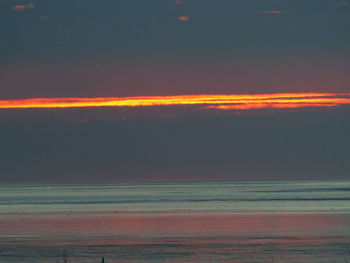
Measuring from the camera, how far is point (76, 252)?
127 feet

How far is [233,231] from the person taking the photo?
1886 inches

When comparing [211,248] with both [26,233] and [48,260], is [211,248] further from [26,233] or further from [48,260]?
[26,233]

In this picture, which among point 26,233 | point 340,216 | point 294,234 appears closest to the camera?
point 294,234

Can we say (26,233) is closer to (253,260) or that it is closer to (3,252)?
(3,252)

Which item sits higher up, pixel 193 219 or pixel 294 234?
pixel 193 219

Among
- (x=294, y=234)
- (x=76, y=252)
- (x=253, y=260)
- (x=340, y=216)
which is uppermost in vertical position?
(x=340, y=216)

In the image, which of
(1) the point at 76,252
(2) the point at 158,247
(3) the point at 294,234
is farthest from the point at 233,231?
(1) the point at 76,252

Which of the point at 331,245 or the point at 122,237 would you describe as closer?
the point at 331,245

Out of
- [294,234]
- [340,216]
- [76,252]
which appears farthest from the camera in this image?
[340,216]

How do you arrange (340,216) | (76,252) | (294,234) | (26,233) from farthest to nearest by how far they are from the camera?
(340,216)
(26,233)
(294,234)
(76,252)

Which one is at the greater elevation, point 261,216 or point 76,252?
point 261,216

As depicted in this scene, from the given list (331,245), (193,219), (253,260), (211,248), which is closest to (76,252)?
(211,248)

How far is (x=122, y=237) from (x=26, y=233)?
5.95 metres

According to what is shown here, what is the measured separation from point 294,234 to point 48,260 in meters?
14.3
